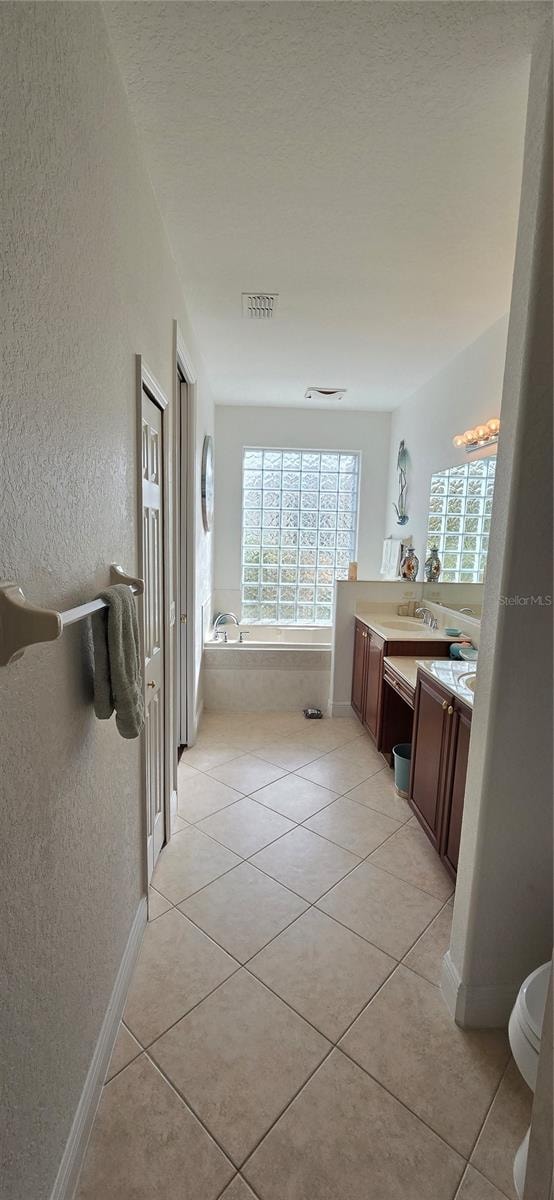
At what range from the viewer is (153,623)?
6.35ft

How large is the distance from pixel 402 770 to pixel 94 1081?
1.87 metres

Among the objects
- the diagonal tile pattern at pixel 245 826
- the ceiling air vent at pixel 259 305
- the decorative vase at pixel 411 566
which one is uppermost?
the ceiling air vent at pixel 259 305

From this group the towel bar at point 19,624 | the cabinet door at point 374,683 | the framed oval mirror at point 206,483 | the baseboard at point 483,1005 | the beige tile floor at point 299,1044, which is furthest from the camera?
the framed oval mirror at point 206,483

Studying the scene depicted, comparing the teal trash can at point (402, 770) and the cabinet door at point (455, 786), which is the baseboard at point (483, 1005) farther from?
the teal trash can at point (402, 770)

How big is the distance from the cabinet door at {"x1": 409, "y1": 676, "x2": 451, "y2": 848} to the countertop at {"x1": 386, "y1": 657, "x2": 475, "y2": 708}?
0.05 meters

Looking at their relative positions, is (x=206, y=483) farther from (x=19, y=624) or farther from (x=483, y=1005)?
(x=483, y=1005)

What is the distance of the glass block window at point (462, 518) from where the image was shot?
284 cm

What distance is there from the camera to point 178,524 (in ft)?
9.09

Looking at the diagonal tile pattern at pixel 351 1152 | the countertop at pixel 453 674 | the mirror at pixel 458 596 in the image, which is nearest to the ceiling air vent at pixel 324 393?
the mirror at pixel 458 596

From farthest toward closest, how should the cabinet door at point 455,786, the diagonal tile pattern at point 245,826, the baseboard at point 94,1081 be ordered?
the diagonal tile pattern at point 245,826
the cabinet door at point 455,786
the baseboard at point 94,1081

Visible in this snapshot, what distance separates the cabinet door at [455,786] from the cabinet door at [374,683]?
3.55ft

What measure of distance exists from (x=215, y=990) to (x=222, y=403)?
14.2 ft

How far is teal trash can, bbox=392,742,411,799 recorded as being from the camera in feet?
8.74

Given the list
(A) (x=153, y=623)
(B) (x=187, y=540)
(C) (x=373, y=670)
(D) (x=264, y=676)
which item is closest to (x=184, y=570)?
(B) (x=187, y=540)
